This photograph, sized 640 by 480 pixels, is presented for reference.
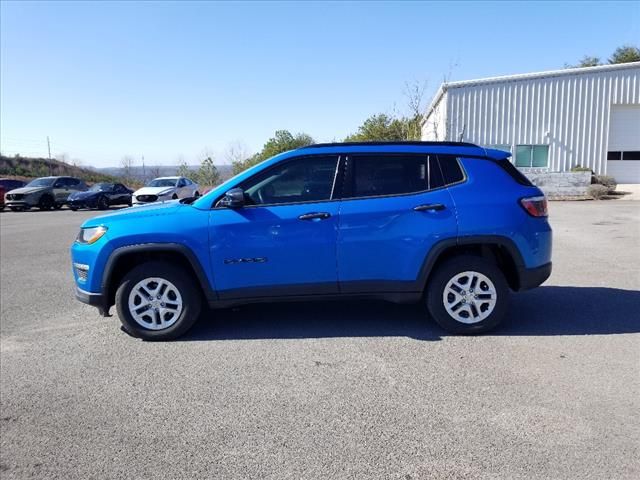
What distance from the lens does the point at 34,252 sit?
1145 centimetres

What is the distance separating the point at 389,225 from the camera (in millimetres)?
4961

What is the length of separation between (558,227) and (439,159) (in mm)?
10422

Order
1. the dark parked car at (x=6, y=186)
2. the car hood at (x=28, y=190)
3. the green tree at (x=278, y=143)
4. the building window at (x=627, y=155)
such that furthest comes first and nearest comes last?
the green tree at (x=278, y=143) → the building window at (x=627, y=155) → the dark parked car at (x=6, y=186) → the car hood at (x=28, y=190)

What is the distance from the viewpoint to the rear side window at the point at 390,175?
16.7ft

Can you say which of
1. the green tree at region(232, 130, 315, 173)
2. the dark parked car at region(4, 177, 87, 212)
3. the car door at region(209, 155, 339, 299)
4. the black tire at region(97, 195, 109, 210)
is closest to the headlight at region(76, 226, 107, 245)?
the car door at region(209, 155, 339, 299)

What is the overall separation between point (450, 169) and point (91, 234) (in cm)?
361

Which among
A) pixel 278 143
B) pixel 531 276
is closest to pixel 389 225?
pixel 531 276

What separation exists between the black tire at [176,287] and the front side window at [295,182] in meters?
1.03

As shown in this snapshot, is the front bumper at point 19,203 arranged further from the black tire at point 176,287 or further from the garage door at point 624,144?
the garage door at point 624,144

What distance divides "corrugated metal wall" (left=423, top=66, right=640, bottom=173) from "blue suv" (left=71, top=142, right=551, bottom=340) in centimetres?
2422

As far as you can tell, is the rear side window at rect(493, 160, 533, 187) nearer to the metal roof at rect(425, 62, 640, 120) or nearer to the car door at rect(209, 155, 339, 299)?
the car door at rect(209, 155, 339, 299)

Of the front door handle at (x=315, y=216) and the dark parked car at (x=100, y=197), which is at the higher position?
the front door handle at (x=315, y=216)

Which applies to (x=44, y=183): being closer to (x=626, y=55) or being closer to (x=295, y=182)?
(x=295, y=182)

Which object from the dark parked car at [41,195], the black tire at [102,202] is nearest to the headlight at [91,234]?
the black tire at [102,202]
